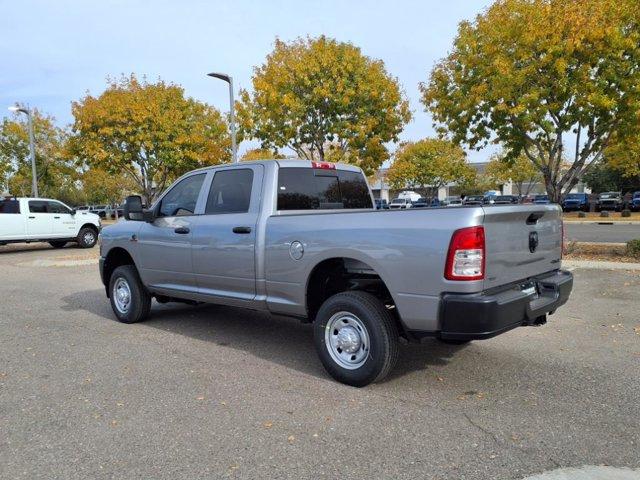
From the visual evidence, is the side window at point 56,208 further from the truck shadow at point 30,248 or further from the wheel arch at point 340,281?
the wheel arch at point 340,281

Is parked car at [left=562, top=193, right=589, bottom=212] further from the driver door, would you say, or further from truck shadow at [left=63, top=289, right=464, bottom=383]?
the driver door

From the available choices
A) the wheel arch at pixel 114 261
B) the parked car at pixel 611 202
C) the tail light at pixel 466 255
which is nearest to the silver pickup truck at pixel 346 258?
the tail light at pixel 466 255

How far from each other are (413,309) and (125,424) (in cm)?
224

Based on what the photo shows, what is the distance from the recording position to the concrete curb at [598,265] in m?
10.5

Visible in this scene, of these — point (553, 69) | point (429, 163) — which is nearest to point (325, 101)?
point (553, 69)

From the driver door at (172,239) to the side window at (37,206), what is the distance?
13.3 m

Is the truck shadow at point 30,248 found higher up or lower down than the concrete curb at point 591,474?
lower down

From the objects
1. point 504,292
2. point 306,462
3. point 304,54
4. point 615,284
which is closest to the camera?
point 306,462

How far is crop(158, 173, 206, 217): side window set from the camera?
19.5 feet

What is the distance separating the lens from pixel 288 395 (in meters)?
4.21

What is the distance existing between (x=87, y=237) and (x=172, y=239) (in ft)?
49.5

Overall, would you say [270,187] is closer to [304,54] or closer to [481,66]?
[481,66]

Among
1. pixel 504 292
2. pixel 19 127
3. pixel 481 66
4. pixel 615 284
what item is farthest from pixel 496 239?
pixel 19 127

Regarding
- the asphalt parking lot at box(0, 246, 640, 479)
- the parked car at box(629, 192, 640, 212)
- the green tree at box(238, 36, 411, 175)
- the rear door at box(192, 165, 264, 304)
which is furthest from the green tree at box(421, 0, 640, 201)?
the parked car at box(629, 192, 640, 212)
